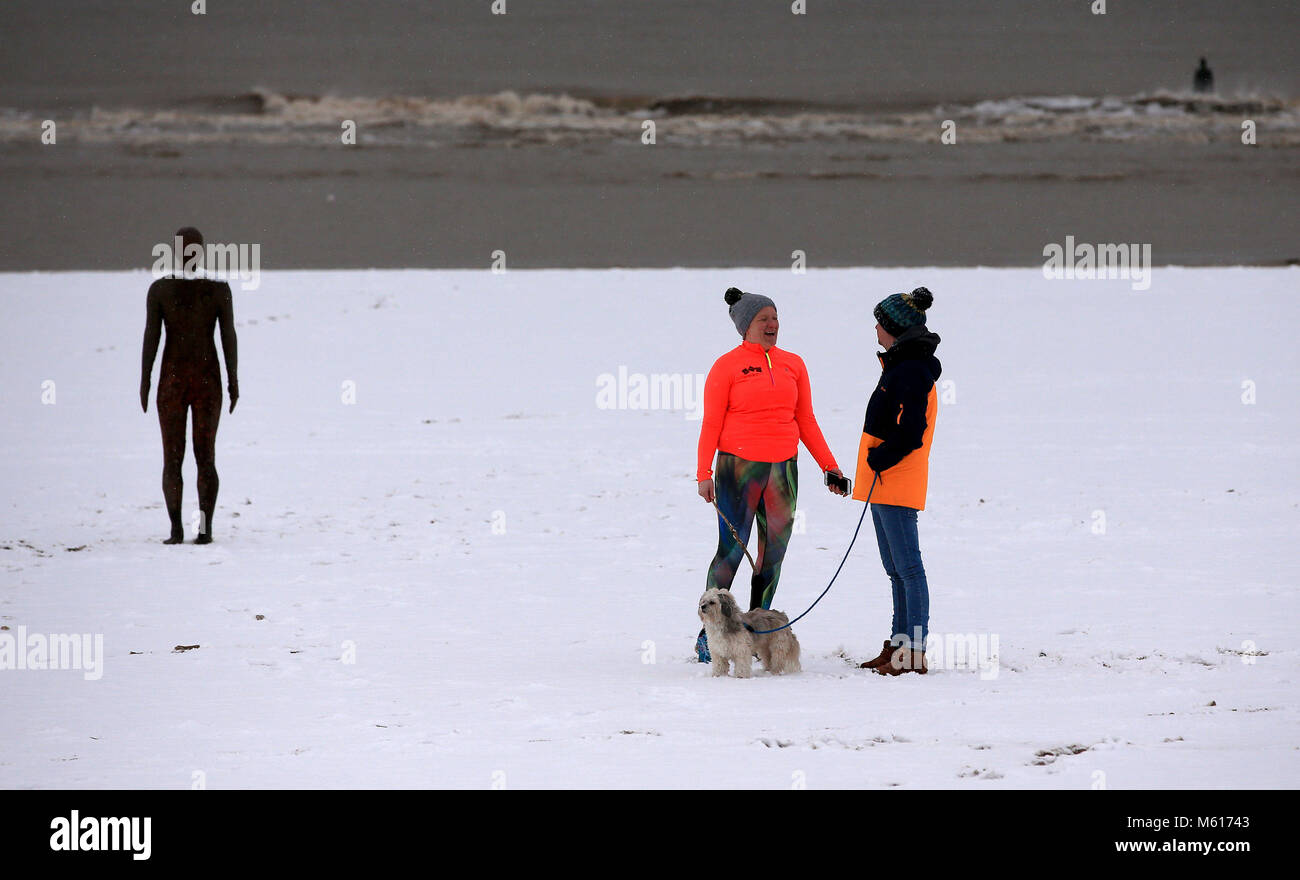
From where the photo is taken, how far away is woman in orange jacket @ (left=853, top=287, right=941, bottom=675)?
6516 millimetres

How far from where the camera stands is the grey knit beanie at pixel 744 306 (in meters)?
6.89

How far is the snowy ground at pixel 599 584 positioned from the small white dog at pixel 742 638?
0.16m

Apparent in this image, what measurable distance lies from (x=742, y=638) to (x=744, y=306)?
1.66 metres

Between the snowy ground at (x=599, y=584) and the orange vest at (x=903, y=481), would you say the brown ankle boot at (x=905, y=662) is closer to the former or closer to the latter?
the snowy ground at (x=599, y=584)

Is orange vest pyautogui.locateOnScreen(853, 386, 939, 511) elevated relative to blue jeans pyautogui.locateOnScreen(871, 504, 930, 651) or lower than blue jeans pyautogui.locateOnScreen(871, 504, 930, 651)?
elevated

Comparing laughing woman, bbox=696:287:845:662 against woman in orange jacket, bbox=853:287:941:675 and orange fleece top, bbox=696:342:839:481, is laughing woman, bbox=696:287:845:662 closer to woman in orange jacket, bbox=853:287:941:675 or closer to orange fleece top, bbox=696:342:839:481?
orange fleece top, bbox=696:342:839:481

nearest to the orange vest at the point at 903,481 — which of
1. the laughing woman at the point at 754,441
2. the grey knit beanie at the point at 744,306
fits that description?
the laughing woman at the point at 754,441

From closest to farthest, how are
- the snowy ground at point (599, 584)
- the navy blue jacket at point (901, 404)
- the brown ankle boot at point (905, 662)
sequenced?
the snowy ground at point (599, 584) → the navy blue jacket at point (901, 404) → the brown ankle boot at point (905, 662)

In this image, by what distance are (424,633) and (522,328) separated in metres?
19.5

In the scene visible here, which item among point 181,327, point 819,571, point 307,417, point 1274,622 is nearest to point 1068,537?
point 819,571

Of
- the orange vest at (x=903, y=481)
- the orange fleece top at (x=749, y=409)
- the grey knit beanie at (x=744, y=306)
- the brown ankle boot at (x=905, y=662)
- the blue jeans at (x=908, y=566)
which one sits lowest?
the brown ankle boot at (x=905, y=662)

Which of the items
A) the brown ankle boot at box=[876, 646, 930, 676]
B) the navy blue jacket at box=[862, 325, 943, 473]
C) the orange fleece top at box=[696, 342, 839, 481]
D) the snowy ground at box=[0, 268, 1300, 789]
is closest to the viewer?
the snowy ground at box=[0, 268, 1300, 789]

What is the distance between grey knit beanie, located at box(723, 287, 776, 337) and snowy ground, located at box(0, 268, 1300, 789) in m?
1.79

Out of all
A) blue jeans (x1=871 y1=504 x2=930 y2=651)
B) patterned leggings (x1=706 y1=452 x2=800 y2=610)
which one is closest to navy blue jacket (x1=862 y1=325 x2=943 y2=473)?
blue jeans (x1=871 y1=504 x2=930 y2=651)
